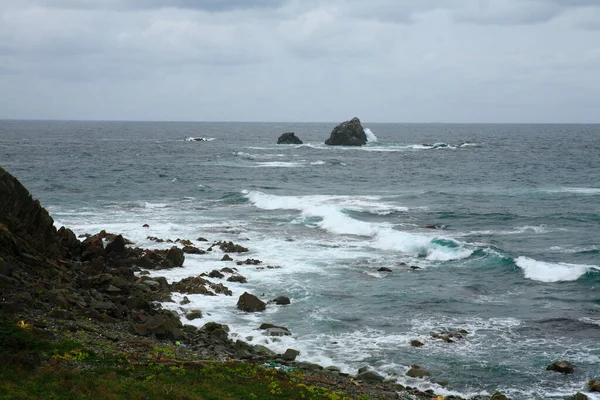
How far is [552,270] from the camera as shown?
33.8 m

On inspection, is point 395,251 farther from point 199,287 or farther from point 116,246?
point 116,246

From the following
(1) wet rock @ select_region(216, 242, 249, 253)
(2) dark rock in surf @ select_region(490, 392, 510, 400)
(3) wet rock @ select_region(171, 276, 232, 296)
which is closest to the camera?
(2) dark rock in surf @ select_region(490, 392, 510, 400)

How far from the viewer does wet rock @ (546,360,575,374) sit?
20875 millimetres

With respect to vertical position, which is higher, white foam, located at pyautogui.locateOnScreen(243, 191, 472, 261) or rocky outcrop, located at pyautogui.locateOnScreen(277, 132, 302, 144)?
rocky outcrop, located at pyautogui.locateOnScreen(277, 132, 302, 144)

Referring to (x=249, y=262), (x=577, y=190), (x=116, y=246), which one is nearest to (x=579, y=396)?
(x=249, y=262)

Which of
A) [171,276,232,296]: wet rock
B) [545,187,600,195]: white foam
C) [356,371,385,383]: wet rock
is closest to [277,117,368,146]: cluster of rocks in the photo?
[545,187,600,195]: white foam

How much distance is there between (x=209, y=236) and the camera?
42.4 m

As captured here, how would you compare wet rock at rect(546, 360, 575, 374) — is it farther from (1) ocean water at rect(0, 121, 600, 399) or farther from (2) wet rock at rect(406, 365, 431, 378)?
(2) wet rock at rect(406, 365, 431, 378)

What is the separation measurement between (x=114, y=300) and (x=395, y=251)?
2040 cm

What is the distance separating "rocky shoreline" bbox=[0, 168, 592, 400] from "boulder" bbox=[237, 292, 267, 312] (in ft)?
0.14

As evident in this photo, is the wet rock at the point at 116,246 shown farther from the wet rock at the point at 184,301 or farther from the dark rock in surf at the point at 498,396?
the dark rock in surf at the point at 498,396

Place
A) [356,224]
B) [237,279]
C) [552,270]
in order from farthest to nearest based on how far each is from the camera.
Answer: [356,224] → [552,270] → [237,279]

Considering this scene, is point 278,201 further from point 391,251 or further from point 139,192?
point 391,251

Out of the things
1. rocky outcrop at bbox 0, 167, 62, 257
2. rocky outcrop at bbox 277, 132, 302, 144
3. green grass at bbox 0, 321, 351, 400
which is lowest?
green grass at bbox 0, 321, 351, 400
